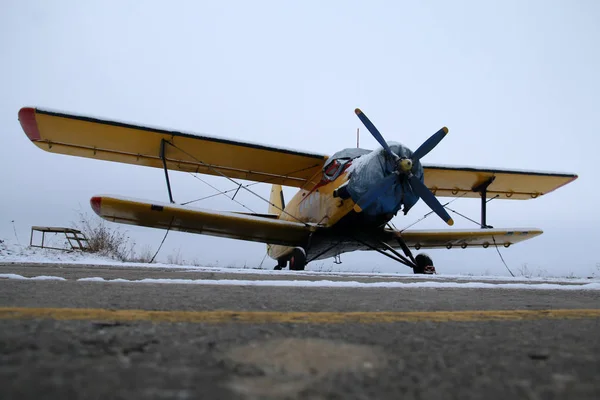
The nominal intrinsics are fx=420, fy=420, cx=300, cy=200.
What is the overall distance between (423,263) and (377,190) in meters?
2.60

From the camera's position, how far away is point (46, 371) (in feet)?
2.44

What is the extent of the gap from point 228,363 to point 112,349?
295 millimetres

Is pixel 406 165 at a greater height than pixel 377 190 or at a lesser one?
greater

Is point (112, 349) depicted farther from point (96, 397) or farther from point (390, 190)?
point (390, 190)

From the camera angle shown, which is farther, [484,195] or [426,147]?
[484,195]

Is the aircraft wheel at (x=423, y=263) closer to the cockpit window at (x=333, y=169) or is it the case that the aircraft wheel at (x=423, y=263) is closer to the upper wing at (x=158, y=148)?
the cockpit window at (x=333, y=169)

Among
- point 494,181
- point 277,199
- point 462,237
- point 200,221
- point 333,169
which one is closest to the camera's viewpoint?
point 200,221

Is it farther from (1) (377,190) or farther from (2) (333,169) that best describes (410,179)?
(2) (333,169)

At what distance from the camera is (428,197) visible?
823 cm

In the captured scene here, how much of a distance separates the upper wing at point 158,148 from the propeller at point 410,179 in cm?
240

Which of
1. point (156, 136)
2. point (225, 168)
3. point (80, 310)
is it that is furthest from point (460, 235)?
point (80, 310)

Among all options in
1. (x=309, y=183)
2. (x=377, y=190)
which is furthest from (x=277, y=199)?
(x=377, y=190)

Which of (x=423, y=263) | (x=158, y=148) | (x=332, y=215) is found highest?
(x=158, y=148)

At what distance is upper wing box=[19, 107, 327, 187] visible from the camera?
849 cm
